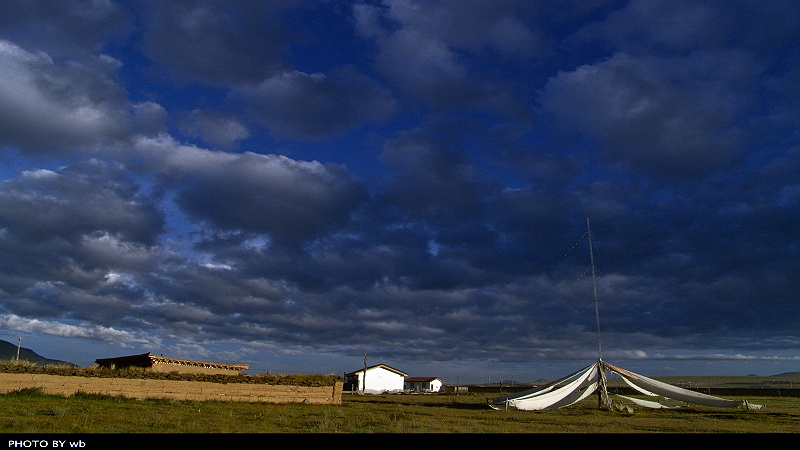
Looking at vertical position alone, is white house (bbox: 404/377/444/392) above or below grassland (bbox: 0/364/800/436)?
below

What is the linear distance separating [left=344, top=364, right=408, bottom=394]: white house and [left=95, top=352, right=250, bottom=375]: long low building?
41.3 metres

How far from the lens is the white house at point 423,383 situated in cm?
10638

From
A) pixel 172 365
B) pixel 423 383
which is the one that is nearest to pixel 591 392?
pixel 172 365

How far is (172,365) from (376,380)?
51.5 meters

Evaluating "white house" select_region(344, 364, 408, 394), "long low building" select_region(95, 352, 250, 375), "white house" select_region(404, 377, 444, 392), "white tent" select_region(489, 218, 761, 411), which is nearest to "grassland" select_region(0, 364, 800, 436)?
"white tent" select_region(489, 218, 761, 411)

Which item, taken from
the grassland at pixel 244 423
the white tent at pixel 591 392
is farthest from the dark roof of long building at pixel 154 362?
the white tent at pixel 591 392

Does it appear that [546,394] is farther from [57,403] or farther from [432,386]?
[432,386]

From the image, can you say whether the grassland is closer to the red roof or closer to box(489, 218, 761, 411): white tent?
box(489, 218, 761, 411): white tent

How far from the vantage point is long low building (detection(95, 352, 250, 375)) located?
1759 inches

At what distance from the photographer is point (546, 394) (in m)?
34.4

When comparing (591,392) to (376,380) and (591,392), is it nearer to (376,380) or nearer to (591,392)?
(591,392)

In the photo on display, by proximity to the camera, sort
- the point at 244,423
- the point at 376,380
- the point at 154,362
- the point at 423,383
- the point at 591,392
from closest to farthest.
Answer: the point at 244,423
the point at 591,392
the point at 154,362
the point at 376,380
the point at 423,383

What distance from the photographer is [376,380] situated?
92562 millimetres
